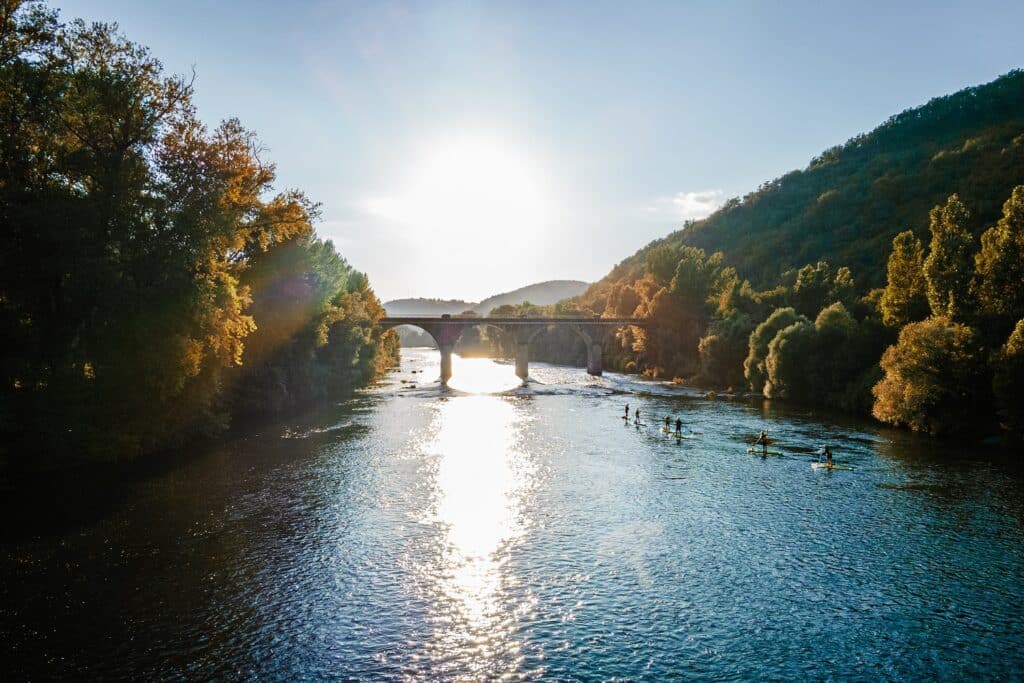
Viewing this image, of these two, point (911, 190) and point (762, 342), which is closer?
point (762, 342)

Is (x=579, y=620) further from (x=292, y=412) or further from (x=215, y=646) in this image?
(x=292, y=412)

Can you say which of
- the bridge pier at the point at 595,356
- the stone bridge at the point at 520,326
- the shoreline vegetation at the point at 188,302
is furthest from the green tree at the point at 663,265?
the shoreline vegetation at the point at 188,302

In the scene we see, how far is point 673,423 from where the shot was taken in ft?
202

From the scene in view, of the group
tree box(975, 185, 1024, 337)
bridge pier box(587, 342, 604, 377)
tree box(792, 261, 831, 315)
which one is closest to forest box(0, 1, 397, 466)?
tree box(975, 185, 1024, 337)

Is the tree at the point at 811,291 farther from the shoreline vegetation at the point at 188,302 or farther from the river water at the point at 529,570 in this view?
the river water at the point at 529,570

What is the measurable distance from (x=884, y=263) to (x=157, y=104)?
127m

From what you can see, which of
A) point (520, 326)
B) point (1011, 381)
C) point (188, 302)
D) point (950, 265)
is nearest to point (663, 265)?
point (520, 326)

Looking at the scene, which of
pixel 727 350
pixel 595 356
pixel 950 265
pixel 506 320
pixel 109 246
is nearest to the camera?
pixel 109 246

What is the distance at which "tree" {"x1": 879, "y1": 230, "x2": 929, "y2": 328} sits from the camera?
6388 centimetres

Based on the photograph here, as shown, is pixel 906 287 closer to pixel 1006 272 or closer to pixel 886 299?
pixel 886 299

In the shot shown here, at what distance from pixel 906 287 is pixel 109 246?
230 ft

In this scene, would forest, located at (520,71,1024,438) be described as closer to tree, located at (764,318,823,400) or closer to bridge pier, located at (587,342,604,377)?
tree, located at (764,318,823,400)

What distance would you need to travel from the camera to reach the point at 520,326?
123938 millimetres

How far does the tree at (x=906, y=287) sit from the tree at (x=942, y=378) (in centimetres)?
1093
